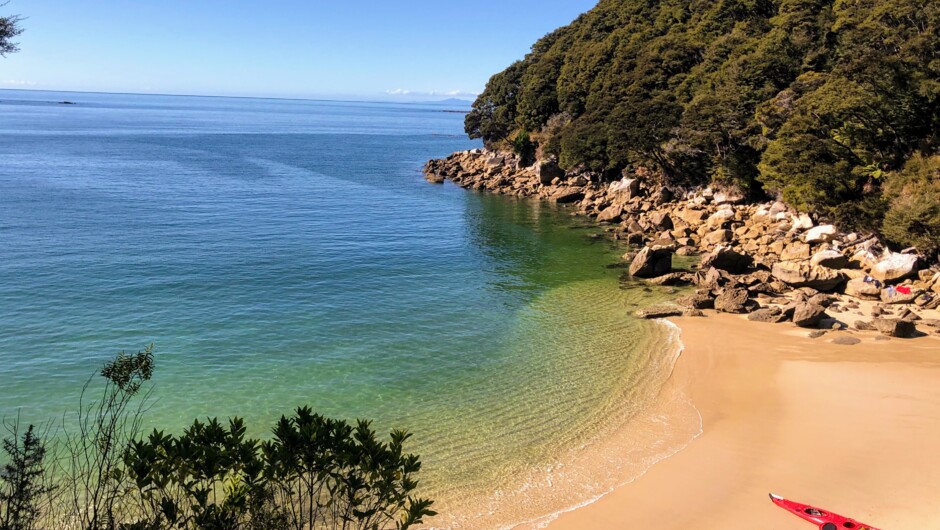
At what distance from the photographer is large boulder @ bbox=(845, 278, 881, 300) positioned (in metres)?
29.0

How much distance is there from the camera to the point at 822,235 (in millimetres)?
36156

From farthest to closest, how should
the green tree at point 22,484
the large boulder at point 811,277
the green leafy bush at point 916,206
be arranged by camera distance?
the large boulder at point 811,277, the green leafy bush at point 916,206, the green tree at point 22,484

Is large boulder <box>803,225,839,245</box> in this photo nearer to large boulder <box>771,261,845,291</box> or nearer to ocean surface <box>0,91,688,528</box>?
large boulder <box>771,261,845,291</box>

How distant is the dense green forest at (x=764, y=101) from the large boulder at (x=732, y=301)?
10.1 m

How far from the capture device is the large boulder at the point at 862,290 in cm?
2902

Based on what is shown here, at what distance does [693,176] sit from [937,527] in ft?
149

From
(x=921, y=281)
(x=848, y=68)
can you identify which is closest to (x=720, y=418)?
(x=921, y=281)

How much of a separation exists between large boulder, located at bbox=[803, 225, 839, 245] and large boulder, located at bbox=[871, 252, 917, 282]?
5.00 meters

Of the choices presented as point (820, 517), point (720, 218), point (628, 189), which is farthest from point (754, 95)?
point (820, 517)

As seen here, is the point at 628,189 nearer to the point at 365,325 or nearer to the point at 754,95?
the point at 754,95

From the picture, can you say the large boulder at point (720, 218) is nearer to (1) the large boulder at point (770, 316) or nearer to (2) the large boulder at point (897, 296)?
(2) the large boulder at point (897, 296)

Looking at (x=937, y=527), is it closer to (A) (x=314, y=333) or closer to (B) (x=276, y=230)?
(A) (x=314, y=333)

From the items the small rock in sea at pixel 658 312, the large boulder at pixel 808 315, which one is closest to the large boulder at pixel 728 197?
the small rock in sea at pixel 658 312

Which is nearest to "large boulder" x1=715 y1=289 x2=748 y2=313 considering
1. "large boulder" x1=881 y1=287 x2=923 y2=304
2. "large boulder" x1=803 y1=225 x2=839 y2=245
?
"large boulder" x1=881 y1=287 x2=923 y2=304
